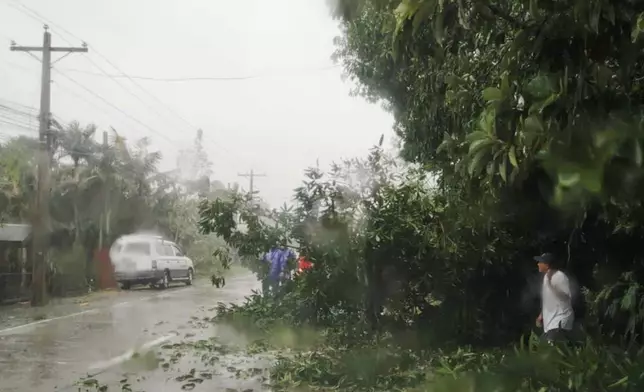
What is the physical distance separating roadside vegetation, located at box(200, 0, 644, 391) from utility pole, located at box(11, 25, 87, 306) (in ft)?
22.9

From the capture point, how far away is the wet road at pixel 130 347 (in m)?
8.05

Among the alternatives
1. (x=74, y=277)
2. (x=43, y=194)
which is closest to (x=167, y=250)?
(x=74, y=277)

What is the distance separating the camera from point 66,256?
18.5 meters

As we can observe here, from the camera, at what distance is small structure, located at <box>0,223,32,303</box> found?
1722 cm

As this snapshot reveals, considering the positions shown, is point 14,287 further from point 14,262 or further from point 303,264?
point 303,264

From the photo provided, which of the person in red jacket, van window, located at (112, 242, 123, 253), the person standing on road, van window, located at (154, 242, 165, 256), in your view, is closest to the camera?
the person in red jacket

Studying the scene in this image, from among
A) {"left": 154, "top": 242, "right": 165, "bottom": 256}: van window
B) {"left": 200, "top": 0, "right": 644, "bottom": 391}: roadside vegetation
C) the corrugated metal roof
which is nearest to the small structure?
the corrugated metal roof

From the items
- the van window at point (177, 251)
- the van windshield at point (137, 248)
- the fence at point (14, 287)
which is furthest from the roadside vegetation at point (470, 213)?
the fence at point (14, 287)

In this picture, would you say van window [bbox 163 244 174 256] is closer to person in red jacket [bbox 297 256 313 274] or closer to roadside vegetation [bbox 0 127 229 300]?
roadside vegetation [bbox 0 127 229 300]

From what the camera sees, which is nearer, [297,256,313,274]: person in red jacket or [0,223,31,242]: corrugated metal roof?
[297,256,313,274]: person in red jacket

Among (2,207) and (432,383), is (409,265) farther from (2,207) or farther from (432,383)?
(2,207)

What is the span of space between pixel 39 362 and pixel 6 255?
946 centimetres

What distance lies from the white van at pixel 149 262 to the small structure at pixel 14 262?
2.19 m

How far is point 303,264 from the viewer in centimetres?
977
